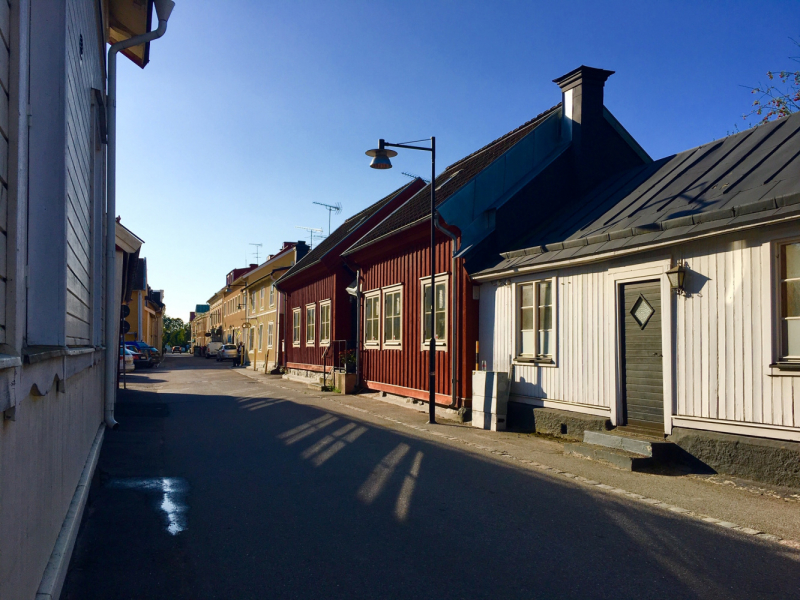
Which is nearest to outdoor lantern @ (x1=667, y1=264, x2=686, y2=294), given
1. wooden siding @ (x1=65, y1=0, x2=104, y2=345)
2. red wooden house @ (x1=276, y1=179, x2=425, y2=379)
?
wooden siding @ (x1=65, y1=0, x2=104, y2=345)

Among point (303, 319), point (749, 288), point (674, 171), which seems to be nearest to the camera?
point (749, 288)

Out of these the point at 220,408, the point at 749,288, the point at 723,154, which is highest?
the point at 723,154

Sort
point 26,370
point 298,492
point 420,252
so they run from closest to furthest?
point 26,370
point 298,492
point 420,252

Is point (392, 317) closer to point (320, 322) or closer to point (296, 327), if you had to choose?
point (320, 322)

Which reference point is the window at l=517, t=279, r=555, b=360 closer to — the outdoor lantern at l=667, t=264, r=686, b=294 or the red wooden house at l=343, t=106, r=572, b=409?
the red wooden house at l=343, t=106, r=572, b=409

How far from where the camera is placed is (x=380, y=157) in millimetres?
13969

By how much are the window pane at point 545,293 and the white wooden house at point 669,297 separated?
0.07ft

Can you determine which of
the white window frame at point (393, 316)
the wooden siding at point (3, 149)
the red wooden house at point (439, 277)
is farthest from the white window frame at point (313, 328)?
the wooden siding at point (3, 149)

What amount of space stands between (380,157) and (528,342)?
188 inches

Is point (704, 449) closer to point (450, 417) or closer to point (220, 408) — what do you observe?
point (450, 417)

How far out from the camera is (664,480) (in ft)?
27.1

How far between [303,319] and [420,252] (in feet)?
47.6

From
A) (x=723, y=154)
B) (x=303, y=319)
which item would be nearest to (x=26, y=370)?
(x=723, y=154)

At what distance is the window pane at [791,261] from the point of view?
25.4 feet
